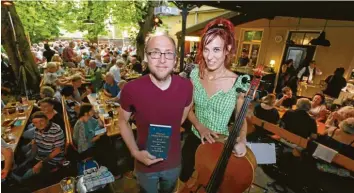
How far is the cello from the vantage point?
1664 mm

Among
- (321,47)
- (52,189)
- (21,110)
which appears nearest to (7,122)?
(21,110)

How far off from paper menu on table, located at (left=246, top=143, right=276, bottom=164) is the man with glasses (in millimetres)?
1788

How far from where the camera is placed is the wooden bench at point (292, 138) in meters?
3.13

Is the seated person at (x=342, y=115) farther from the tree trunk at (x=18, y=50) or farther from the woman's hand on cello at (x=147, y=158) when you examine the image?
the tree trunk at (x=18, y=50)

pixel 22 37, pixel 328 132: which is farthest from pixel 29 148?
pixel 328 132

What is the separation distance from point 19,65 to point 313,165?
8390mm

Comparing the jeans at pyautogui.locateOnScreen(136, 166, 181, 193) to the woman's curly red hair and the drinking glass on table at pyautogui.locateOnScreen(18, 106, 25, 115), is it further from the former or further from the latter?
the drinking glass on table at pyautogui.locateOnScreen(18, 106, 25, 115)

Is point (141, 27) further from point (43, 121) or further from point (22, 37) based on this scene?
point (43, 121)

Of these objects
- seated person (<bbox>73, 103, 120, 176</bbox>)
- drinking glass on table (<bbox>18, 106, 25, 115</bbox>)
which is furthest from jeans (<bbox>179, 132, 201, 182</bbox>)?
drinking glass on table (<bbox>18, 106, 25, 115</bbox>)

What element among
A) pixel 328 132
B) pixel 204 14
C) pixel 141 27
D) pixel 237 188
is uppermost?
pixel 204 14

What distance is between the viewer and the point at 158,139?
4.87 ft

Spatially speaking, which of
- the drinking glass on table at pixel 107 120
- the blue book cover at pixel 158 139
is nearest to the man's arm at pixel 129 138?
the blue book cover at pixel 158 139

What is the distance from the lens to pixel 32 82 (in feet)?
23.0

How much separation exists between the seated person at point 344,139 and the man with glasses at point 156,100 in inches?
117
